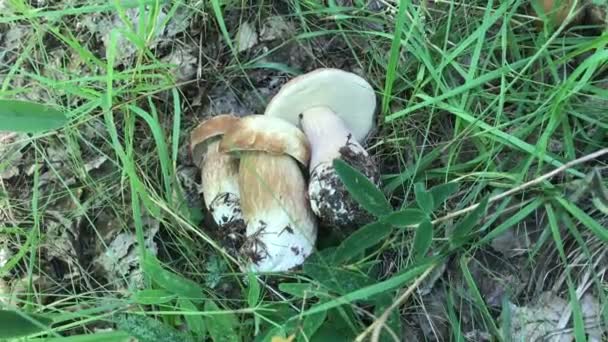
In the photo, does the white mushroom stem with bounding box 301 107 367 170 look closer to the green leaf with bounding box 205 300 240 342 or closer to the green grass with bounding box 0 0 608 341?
the green grass with bounding box 0 0 608 341

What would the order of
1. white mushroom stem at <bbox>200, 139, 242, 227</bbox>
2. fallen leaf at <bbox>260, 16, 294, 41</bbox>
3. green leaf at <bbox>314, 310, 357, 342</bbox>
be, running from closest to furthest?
green leaf at <bbox>314, 310, 357, 342</bbox>
white mushroom stem at <bbox>200, 139, 242, 227</bbox>
fallen leaf at <bbox>260, 16, 294, 41</bbox>

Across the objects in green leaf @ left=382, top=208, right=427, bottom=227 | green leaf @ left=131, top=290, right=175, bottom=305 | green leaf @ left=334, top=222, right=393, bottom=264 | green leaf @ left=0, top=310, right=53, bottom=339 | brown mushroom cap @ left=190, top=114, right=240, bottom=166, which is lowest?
green leaf @ left=131, top=290, right=175, bottom=305

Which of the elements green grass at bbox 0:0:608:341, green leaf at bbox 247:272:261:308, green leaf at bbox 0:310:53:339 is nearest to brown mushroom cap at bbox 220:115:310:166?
green grass at bbox 0:0:608:341

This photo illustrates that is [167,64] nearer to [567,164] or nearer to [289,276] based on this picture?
[289,276]

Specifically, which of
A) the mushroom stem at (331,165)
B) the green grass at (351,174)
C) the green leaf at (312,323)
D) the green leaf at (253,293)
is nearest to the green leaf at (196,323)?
the green grass at (351,174)

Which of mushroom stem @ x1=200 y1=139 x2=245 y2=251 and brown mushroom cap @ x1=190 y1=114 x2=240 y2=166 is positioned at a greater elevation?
brown mushroom cap @ x1=190 y1=114 x2=240 y2=166

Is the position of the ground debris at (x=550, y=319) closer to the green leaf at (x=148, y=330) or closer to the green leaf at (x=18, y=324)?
the green leaf at (x=148, y=330)

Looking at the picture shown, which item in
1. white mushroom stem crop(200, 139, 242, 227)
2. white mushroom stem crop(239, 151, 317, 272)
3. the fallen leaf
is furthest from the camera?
the fallen leaf

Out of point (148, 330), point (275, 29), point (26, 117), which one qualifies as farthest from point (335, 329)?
point (275, 29)
